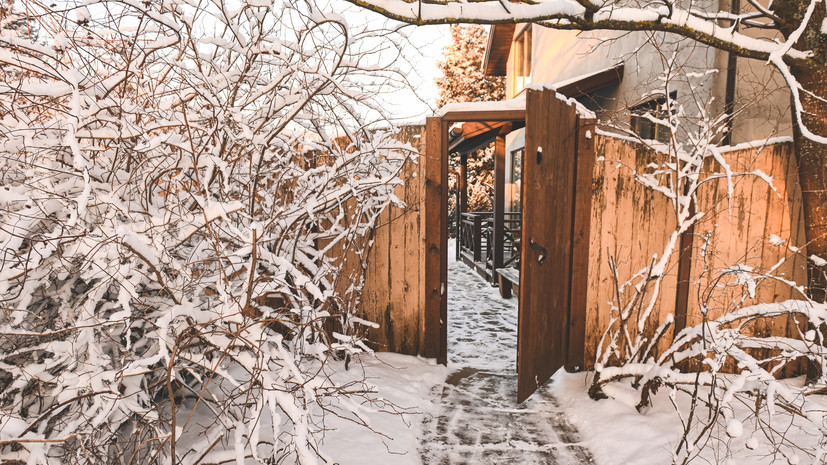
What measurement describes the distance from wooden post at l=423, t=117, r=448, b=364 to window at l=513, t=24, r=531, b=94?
359 inches

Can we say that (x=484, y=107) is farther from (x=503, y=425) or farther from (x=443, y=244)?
(x=503, y=425)

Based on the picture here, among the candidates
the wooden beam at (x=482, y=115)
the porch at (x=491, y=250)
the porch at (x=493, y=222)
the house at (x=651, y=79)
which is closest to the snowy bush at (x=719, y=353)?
the house at (x=651, y=79)

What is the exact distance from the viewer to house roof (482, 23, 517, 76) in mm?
13070

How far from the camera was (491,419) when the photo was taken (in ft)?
11.1

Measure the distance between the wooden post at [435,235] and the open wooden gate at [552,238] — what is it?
876mm

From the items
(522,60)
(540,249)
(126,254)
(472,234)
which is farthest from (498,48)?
(126,254)

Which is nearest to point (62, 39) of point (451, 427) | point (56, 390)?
point (56, 390)

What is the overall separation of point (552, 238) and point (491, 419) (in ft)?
5.22

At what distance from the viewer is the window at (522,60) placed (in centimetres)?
1225

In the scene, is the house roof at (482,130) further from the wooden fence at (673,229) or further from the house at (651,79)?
the wooden fence at (673,229)

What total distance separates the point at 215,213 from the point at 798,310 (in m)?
3.69

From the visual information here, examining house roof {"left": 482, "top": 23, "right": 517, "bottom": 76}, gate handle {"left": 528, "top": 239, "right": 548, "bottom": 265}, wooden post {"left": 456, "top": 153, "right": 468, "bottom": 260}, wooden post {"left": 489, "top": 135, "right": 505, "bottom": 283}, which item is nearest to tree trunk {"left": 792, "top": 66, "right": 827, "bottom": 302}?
gate handle {"left": 528, "top": 239, "right": 548, "bottom": 265}

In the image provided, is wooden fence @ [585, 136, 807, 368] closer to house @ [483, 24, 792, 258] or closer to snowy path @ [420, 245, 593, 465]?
house @ [483, 24, 792, 258]

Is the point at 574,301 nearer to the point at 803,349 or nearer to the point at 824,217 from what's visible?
the point at 803,349
